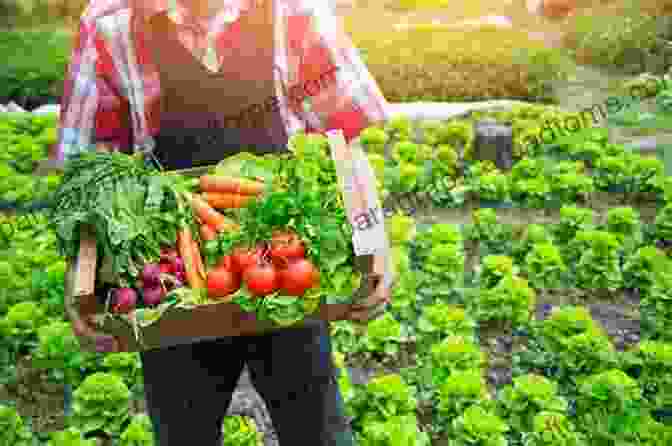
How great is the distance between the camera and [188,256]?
2031 millimetres

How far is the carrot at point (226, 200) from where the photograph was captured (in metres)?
2.15

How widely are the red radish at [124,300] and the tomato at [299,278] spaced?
35cm

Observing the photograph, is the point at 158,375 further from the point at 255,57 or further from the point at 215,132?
the point at 255,57

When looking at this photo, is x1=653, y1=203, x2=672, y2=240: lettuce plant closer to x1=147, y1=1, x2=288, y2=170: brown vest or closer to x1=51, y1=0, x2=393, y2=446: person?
x1=51, y1=0, x2=393, y2=446: person

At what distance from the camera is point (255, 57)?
220 centimetres

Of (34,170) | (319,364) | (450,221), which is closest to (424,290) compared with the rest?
(450,221)

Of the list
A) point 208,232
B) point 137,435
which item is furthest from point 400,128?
point 208,232

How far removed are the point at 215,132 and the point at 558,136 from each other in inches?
194

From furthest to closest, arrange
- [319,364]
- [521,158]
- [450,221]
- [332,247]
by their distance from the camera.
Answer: [521,158] < [450,221] < [319,364] < [332,247]

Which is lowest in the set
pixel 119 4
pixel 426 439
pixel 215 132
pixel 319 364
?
pixel 426 439

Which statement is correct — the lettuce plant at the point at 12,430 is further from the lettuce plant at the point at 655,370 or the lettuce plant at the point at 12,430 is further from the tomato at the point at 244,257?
the lettuce plant at the point at 655,370

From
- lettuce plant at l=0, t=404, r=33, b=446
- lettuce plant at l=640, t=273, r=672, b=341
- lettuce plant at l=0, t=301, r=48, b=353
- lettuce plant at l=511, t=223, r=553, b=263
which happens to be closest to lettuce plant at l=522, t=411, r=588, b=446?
lettuce plant at l=640, t=273, r=672, b=341

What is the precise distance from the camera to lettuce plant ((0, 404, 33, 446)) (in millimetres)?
3707

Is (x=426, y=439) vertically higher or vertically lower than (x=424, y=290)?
lower
